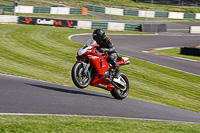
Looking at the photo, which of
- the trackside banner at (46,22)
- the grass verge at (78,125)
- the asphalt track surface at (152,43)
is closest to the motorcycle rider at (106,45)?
the grass verge at (78,125)

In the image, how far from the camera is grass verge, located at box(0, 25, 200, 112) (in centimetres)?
1225

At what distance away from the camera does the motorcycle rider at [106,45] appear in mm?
8922

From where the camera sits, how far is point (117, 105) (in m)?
8.53

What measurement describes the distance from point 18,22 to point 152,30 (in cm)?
1680

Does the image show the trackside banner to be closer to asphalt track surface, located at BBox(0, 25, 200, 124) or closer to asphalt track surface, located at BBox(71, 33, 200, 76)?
asphalt track surface, located at BBox(71, 33, 200, 76)

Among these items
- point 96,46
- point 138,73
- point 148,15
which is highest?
point 148,15

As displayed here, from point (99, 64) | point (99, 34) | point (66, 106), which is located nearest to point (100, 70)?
point (99, 64)

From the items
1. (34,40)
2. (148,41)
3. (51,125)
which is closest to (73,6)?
(148,41)

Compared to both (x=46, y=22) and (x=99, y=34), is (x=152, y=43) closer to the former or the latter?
(x=46, y=22)

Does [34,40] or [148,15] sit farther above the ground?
[148,15]

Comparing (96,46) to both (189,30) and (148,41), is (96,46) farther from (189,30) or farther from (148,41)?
(189,30)

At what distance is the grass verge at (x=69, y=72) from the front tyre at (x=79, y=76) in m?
3.44

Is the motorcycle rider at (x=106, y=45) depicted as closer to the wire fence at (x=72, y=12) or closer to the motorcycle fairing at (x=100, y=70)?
the motorcycle fairing at (x=100, y=70)

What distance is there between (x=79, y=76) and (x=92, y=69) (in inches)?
26.0
